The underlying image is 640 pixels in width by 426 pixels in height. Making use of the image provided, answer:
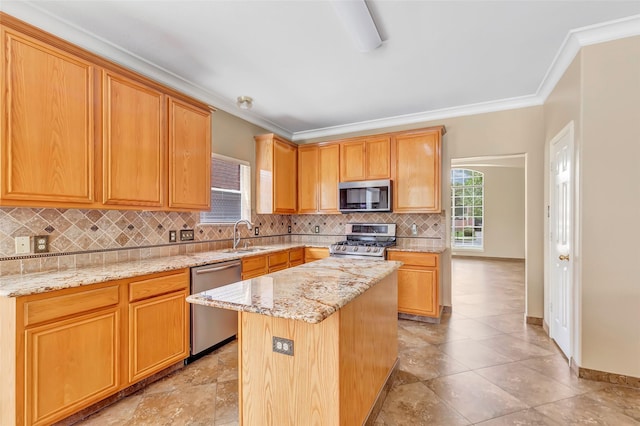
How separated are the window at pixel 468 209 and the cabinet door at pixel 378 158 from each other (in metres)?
5.95

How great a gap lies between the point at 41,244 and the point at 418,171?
3876mm

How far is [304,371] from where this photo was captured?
1.44 metres

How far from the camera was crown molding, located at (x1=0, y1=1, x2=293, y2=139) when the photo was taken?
2.03 metres

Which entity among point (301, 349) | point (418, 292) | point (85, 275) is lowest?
point (418, 292)

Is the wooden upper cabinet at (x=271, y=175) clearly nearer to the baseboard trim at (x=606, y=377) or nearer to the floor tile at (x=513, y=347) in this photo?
the floor tile at (x=513, y=347)

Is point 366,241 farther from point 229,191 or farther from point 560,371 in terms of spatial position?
point 560,371

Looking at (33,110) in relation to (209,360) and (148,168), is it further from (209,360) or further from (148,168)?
(209,360)

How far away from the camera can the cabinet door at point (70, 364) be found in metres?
1.66

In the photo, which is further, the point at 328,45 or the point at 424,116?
the point at 424,116

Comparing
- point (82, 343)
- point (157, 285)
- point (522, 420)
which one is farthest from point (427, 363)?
point (82, 343)

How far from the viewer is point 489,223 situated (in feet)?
29.2

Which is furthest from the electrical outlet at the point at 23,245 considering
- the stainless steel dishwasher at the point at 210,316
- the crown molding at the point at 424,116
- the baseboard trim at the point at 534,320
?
the baseboard trim at the point at 534,320

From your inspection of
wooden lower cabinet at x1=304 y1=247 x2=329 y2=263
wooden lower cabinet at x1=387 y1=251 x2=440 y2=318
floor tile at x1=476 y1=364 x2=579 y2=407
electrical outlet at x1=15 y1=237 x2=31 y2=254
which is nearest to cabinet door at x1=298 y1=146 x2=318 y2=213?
wooden lower cabinet at x1=304 y1=247 x2=329 y2=263

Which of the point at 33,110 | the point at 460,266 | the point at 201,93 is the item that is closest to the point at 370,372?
the point at 33,110
